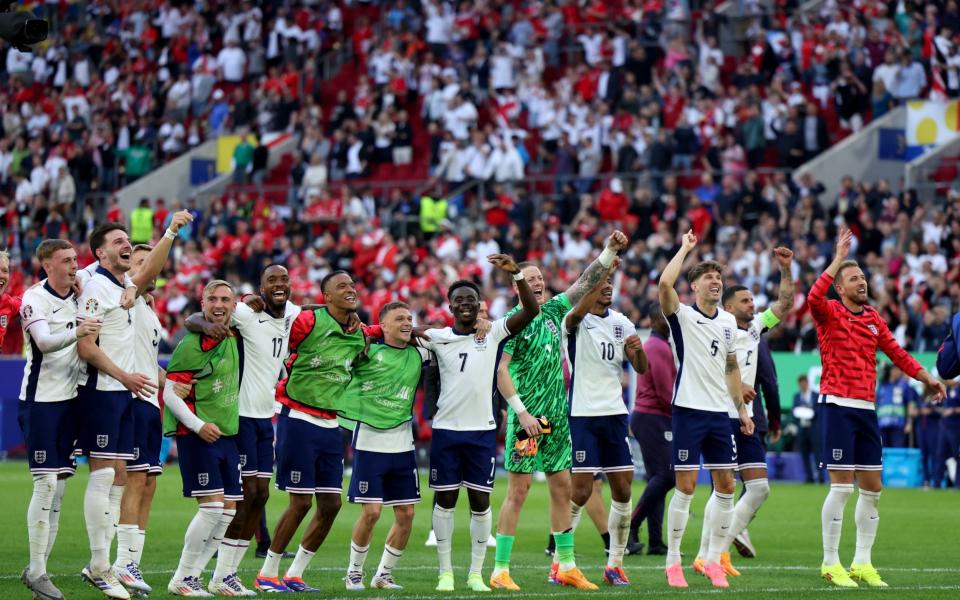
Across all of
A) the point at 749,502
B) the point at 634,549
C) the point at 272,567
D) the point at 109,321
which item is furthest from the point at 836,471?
the point at 109,321

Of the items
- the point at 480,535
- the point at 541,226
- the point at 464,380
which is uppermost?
the point at 541,226

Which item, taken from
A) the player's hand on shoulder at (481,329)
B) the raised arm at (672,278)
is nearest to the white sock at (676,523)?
the raised arm at (672,278)

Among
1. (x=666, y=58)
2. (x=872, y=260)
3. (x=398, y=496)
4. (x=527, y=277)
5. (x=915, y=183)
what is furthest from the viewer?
(x=666, y=58)

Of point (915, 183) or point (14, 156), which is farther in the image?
point (14, 156)

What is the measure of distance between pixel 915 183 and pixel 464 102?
11.5 m

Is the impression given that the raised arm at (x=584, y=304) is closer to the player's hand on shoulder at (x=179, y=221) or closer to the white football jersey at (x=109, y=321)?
the player's hand on shoulder at (x=179, y=221)

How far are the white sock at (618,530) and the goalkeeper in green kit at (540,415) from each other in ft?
1.21

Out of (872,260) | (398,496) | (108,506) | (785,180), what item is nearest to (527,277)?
(398,496)

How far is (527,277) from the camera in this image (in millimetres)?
13430

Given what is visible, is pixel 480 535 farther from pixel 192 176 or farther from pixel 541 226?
pixel 192 176

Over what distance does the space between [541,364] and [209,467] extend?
3.02 metres

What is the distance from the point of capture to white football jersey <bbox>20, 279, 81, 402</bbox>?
11.4 meters

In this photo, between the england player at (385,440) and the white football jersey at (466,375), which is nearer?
the england player at (385,440)

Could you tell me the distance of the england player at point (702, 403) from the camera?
13.1m
